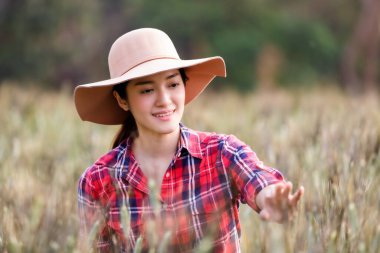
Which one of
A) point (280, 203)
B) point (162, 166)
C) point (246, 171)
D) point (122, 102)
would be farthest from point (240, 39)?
point (280, 203)

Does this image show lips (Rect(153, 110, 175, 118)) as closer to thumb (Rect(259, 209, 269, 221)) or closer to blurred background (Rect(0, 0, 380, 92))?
thumb (Rect(259, 209, 269, 221))

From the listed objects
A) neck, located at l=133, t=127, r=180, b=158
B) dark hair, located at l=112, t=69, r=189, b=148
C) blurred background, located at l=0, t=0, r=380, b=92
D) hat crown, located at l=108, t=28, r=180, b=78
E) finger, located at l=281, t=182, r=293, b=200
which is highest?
blurred background, located at l=0, t=0, r=380, b=92

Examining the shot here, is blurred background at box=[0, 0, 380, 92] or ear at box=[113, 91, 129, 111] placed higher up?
blurred background at box=[0, 0, 380, 92]

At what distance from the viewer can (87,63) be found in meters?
12.3

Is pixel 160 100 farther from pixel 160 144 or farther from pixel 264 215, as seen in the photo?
pixel 264 215

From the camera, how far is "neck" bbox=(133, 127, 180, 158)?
5.91 ft

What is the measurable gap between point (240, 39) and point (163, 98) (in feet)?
30.4

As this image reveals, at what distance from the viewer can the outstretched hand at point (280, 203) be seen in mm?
1315

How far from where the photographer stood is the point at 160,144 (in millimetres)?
1802

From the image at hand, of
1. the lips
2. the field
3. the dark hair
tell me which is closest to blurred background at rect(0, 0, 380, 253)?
the field

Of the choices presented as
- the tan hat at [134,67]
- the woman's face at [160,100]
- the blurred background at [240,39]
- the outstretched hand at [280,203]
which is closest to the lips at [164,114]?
the woman's face at [160,100]

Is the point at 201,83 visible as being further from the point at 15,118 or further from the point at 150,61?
the point at 15,118

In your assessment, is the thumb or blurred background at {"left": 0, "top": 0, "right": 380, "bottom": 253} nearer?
the thumb

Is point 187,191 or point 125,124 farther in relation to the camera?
point 125,124
